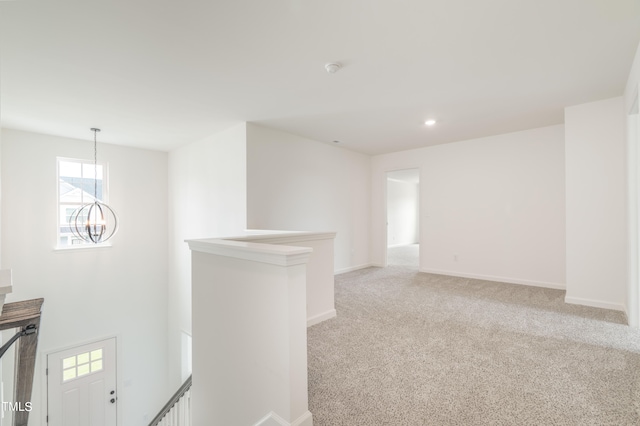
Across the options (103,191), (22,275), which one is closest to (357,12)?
(103,191)

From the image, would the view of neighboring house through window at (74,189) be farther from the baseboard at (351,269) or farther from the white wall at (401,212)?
the white wall at (401,212)

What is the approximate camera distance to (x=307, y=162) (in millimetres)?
4859

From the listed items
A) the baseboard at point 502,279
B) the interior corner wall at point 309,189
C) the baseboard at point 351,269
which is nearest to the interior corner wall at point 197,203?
the interior corner wall at point 309,189

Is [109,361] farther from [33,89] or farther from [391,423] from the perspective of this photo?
[391,423]

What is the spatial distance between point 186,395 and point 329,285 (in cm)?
185

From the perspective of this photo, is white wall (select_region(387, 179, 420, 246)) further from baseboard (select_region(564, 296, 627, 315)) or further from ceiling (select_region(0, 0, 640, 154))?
baseboard (select_region(564, 296, 627, 315))

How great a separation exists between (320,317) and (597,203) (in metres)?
3.36

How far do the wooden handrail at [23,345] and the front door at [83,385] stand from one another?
450cm

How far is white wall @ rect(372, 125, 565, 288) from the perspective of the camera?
4.18 meters

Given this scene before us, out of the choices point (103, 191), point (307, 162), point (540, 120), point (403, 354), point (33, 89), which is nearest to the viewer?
point (403, 354)

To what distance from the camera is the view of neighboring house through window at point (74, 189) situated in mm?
4754

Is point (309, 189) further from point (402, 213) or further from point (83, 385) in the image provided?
point (402, 213)

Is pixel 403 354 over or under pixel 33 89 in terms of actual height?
under

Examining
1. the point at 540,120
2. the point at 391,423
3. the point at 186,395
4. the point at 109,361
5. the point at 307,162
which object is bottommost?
the point at 109,361
